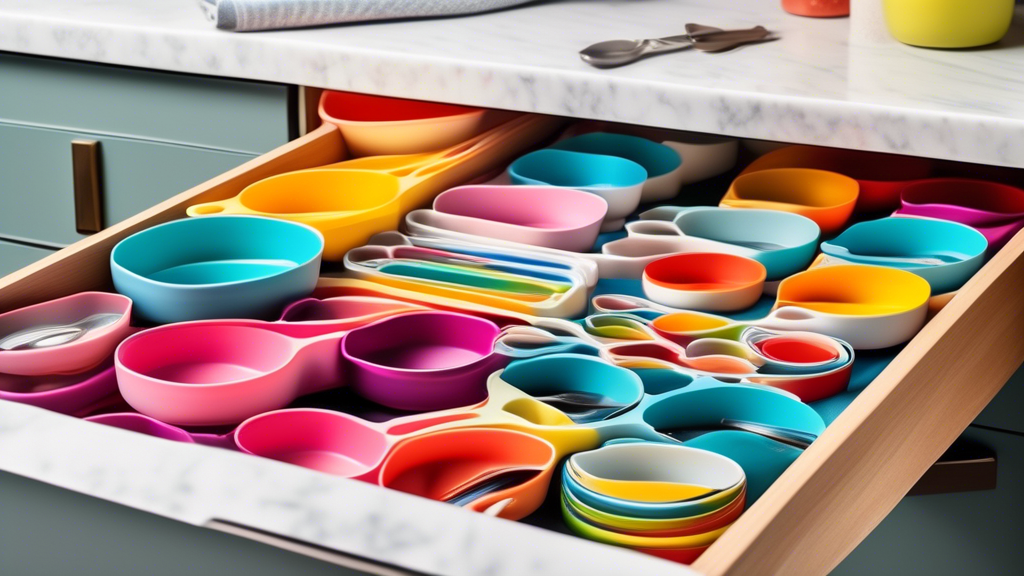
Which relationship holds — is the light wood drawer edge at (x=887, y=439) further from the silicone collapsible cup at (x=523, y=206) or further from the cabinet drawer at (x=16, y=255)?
the cabinet drawer at (x=16, y=255)

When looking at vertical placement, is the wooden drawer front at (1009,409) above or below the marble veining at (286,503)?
below

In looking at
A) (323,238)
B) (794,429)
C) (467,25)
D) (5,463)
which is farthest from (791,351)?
(467,25)

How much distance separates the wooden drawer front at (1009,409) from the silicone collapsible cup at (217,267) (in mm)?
531

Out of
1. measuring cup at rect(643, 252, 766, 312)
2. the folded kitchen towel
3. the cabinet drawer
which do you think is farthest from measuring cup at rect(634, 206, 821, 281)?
the cabinet drawer

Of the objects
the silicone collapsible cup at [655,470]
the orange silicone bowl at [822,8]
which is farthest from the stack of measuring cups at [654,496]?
the orange silicone bowl at [822,8]

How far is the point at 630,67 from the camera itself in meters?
0.98

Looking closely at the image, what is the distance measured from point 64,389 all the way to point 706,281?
17.6 inches

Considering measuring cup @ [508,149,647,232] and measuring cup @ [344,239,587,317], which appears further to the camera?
measuring cup @ [508,149,647,232]

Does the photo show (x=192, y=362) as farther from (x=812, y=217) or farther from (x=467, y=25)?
(x=467, y=25)

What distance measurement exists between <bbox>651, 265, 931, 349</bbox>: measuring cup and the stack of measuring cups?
149 millimetres

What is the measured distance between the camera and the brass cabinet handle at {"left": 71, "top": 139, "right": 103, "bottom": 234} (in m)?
1.16

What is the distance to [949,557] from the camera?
2.98 feet

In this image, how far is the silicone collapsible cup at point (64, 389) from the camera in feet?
1.93

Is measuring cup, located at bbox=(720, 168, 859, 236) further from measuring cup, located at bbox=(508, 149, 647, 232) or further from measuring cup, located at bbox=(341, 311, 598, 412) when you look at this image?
measuring cup, located at bbox=(341, 311, 598, 412)
